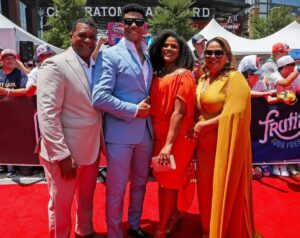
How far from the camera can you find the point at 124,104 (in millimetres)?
2732

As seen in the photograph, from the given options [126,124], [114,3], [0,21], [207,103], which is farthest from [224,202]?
[114,3]

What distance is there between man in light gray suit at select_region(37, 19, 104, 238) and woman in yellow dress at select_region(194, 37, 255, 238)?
35.0 inches

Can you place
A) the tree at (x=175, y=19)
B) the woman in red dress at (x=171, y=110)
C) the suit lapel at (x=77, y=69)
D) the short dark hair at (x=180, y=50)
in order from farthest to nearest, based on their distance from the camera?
1. the tree at (x=175, y=19)
2. the short dark hair at (x=180, y=50)
3. the woman in red dress at (x=171, y=110)
4. the suit lapel at (x=77, y=69)

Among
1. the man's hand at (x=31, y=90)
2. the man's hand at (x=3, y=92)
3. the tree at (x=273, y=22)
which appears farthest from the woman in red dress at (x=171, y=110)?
the tree at (x=273, y=22)

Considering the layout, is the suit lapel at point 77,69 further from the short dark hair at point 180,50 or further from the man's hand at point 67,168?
the short dark hair at point 180,50

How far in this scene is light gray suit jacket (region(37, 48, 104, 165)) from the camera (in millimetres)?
2506

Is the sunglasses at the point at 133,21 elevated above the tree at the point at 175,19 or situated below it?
below

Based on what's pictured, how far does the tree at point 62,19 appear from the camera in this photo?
28000 mm

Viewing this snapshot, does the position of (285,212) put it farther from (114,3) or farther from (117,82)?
(114,3)

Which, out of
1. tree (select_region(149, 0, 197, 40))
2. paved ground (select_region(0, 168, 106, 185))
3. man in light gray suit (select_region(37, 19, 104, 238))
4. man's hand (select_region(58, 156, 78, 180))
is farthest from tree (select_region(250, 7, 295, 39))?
man's hand (select_region(58, 156, 78, 180))

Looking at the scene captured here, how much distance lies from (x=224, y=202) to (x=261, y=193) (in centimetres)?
180

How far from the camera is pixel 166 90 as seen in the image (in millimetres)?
2846

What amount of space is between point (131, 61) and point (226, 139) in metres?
0.96

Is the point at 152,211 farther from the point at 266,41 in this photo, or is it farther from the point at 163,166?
the point at 266,41
